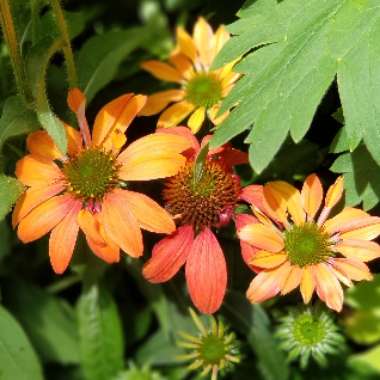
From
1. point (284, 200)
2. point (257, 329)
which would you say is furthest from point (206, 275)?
point (257, 329)

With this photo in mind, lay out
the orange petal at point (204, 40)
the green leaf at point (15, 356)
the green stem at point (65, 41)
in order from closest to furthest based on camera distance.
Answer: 1. the green stem at point (65, 41)
2. the green leaf at point (15, 356)
3. the orange petal at point (204, 40)

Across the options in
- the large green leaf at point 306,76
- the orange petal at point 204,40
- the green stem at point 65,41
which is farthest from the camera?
the orange petal at point 204,40

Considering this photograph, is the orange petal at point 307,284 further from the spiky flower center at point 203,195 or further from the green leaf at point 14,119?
the green leaf at point 14,119

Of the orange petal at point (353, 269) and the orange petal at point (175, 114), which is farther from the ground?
the orange petal at point (175, 114)

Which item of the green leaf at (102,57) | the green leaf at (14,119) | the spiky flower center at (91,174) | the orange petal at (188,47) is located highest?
the orange petal at (188,47)

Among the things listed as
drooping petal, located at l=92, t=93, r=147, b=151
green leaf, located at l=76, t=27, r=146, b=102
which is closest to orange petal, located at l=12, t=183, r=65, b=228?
drooping petal, located at l=92, t=93, r=147, b=151

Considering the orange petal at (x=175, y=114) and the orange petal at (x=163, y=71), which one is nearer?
the orange petal at (x=175, y=114)

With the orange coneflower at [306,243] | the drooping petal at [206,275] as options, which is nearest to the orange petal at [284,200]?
the orange coneflower at [306,243]

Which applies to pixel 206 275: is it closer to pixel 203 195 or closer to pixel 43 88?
pixel 203 195
